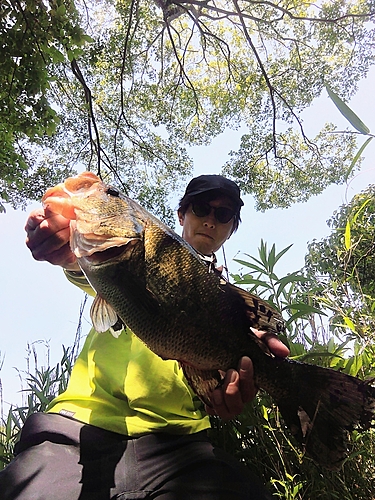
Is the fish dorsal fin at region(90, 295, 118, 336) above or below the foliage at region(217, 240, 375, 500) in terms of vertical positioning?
above

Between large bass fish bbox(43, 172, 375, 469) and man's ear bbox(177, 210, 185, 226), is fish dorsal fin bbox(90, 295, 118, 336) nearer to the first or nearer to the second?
large bass fish bbox(43, 172, 375, 469)

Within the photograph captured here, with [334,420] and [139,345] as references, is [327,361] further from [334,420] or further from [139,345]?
[139,345]

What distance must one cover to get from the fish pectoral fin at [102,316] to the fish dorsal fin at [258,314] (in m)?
0.43

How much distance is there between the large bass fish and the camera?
4.17ft

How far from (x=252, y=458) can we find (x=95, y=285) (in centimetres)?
132

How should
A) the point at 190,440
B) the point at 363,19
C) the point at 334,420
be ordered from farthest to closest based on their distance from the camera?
the point at 363,19, the point at 190,440, the point at 334,420

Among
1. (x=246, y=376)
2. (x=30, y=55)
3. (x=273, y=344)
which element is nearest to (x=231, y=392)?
(x=246, y=376)

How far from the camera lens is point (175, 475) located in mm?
1358

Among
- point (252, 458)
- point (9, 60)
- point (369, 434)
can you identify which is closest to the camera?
point (369, 434)

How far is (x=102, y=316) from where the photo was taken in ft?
4.61

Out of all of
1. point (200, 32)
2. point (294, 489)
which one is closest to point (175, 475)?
point (294, 489)

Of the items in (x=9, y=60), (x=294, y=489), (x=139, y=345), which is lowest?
(x=294, y=489)

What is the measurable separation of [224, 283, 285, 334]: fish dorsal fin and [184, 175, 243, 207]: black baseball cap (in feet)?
3.67

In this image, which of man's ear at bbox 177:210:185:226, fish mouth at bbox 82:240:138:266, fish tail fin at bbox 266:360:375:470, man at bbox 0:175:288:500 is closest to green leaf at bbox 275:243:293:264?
man's ear at bbox 177:210:185:226
